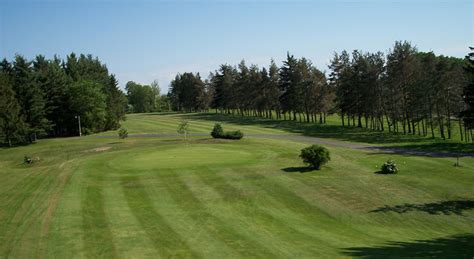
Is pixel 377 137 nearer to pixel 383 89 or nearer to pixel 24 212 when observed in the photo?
pixel 383 89

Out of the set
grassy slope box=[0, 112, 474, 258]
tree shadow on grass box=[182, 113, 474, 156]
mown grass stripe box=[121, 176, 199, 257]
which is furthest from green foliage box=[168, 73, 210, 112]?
mown grass stripe box=[121, 176, 199, 257]

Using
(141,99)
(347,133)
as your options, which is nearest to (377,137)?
(347,133)

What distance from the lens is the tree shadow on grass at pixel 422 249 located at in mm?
16484

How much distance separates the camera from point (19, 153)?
185ft

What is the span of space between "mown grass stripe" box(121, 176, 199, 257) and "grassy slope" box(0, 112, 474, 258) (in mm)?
55

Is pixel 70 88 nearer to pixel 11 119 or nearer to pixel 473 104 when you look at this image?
pixel 11 119

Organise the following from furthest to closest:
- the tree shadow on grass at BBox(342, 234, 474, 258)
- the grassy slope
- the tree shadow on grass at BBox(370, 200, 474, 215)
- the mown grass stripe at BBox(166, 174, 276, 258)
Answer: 1. the tree shadow on grass at BBox(370, 200, 474, 215)
2. the grassy slope
3. the mown grass stripe at BBox(166, 174, 276, 258)
4. the tree shadow on grass at BBox(342, 234, 474, 258)

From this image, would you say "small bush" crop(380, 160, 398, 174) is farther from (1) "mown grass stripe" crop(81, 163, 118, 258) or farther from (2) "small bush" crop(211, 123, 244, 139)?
(2) "small bush" crop(211, 123, 244, 139)

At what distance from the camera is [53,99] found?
76.0 m

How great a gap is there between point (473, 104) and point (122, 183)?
2659 centimetres

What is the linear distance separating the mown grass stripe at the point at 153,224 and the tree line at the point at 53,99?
134 feet

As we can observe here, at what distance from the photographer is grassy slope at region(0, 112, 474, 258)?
18.4 meters

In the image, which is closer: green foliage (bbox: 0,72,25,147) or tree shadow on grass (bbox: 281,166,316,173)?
tree shadow on grass (bbox: 281,166,316,173)

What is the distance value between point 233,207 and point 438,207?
12.8 metres
